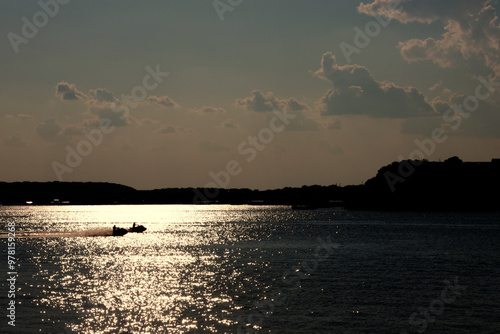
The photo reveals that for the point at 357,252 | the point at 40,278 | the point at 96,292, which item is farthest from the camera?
the point at 357,252

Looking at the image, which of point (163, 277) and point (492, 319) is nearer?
point (492, 319)

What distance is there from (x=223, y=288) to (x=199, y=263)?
26848 mm

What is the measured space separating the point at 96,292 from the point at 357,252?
56.6 metres

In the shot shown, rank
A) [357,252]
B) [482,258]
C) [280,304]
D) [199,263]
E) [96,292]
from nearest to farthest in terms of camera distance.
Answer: [280,304] < [96,292] < [199,263] < [482,258] < [357,252]

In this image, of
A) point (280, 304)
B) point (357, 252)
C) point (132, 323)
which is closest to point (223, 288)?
point (280, 304)

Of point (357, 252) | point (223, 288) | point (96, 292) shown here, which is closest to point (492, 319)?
point (223, 288)

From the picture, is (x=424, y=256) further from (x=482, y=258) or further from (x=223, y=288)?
(x=223, y=288)

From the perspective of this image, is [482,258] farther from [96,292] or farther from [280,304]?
[96,292]

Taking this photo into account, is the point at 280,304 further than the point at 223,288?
No

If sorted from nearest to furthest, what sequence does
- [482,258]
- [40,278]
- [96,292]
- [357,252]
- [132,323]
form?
[132,323] < [96,292] < [40,278] < [482,258] < [357,252]

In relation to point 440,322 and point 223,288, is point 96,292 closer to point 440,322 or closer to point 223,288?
point 223,288

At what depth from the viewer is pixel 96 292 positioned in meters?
61.0

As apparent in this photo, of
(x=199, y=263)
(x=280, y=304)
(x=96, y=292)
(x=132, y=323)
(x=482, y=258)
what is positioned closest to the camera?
(x=132, y=323)

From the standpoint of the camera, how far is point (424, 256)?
9762 cm
